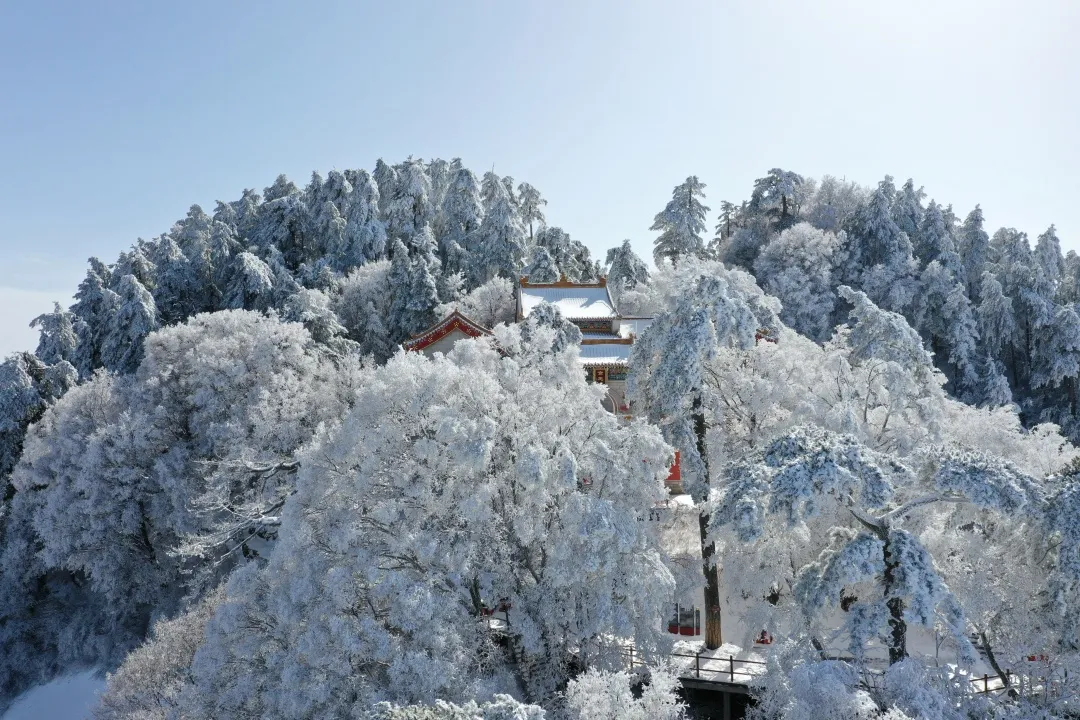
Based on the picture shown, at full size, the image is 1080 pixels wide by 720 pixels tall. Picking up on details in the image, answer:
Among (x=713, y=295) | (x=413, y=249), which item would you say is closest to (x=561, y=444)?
(x=713, y=295)

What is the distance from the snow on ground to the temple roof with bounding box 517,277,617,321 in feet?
87.4

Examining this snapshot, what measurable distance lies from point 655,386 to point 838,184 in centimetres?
5780

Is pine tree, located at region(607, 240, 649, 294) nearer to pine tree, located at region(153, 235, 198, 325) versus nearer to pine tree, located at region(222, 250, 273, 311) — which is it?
pine tree, located at region(222, 250, 273, 311)

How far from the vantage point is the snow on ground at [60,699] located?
95.6 ft

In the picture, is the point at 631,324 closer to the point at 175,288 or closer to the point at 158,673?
the point at 158,673

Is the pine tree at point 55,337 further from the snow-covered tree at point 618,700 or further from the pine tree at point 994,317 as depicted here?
the pine tree at point 994,317

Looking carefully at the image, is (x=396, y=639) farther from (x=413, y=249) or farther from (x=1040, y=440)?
(x=413, y=249)

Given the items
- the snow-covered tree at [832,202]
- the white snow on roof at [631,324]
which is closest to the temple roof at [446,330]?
the white snow on roof at [631,324]

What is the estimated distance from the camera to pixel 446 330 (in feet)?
117

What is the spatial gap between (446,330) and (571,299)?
971cm

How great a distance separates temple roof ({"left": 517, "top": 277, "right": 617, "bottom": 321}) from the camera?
40.1 m

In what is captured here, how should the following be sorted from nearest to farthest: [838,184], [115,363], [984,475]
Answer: [984,475], [115,363], [838,184]

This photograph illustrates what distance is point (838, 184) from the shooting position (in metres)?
67.6

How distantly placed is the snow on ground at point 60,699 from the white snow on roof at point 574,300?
26604 millimetres
